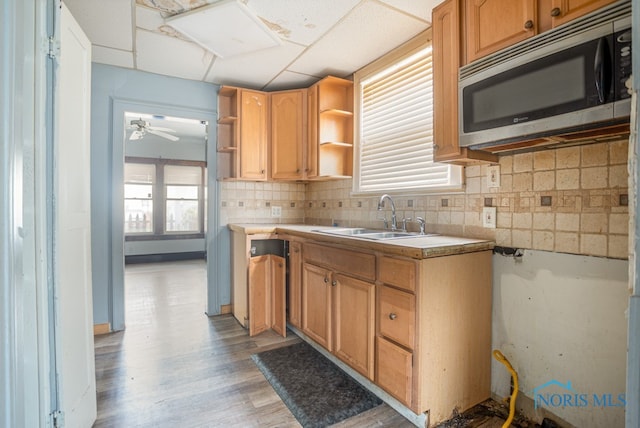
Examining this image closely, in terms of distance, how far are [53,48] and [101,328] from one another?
248cm

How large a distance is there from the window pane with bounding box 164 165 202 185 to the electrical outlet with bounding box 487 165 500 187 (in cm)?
622

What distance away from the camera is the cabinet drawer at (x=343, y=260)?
1.84 meters

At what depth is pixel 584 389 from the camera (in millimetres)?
1495

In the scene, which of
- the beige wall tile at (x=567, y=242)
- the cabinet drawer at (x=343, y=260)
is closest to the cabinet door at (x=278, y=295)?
the cabinet drawer at (x=343, y=260)

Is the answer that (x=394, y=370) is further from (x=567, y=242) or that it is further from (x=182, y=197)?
(x=182, y=197)

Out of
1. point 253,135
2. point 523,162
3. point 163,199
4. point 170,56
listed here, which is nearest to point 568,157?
point 523,162

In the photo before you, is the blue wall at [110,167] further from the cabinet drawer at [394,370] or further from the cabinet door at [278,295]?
the cabinet drawer at [394,370]

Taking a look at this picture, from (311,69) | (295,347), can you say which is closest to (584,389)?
(295,347)

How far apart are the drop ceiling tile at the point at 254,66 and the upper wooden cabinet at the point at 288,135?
0.27 meters

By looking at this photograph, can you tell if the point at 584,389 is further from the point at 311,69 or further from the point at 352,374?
the point at 311,69

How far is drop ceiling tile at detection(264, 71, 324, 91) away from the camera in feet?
10.1

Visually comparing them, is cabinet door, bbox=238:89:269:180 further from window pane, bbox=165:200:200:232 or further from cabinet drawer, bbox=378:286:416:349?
window pane, bbox=165:200:200:232

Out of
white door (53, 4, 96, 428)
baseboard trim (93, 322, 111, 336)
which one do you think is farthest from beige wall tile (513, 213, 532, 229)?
baseboard trim (93, 322, 111, 336)

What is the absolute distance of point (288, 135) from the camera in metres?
3.27
